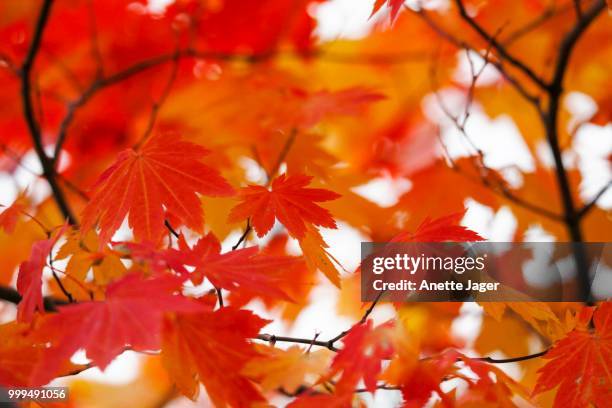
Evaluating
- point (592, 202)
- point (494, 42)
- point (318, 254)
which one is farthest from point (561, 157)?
point (318, 254)

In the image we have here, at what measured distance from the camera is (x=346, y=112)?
5.03 ft

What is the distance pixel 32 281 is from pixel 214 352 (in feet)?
0.85

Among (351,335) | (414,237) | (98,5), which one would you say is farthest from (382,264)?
(98,5)

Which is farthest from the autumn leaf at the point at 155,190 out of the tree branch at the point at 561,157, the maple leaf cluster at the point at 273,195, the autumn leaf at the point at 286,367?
the tree branch at the point at 561,157

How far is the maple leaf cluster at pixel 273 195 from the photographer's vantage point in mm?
951

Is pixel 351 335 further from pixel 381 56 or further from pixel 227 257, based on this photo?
pixel 381 56

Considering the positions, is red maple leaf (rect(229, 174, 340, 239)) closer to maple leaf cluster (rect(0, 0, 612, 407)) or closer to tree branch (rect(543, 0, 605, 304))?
maple leaf cluster (rect(0, 0, 612, 407))

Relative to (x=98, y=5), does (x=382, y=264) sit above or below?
below

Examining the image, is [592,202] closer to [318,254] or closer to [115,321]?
[318,254]

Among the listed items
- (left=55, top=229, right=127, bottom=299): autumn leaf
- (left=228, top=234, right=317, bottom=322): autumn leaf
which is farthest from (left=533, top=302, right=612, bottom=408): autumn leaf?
(left=228, top=234, right=317, bottom=322): autumn leaf

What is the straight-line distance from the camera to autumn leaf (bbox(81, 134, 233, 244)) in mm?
1013

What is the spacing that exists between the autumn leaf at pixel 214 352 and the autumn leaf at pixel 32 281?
0.17m

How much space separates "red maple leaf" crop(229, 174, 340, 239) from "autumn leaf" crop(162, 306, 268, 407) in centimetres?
15

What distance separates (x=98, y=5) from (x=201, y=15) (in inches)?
15.8
